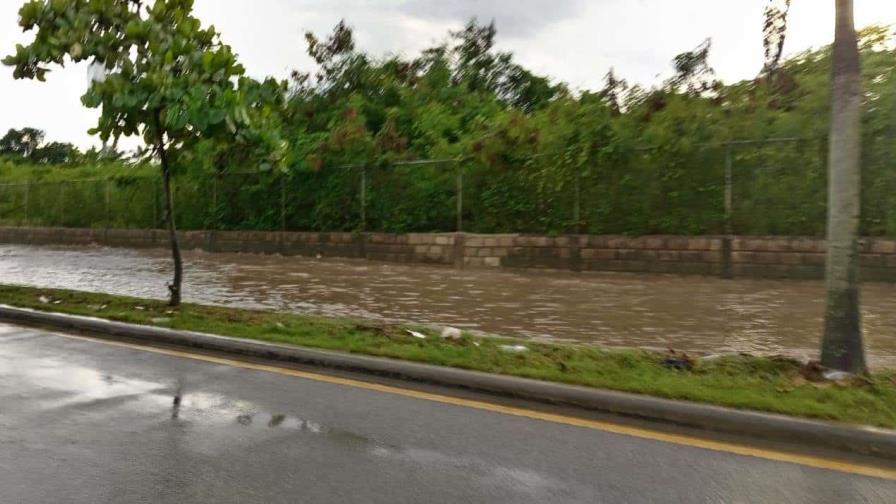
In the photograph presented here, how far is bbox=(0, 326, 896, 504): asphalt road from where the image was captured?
390 cm

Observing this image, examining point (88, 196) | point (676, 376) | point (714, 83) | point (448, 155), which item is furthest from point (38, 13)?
point (88, 196)

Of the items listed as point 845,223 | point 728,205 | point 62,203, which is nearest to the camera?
point 845,223

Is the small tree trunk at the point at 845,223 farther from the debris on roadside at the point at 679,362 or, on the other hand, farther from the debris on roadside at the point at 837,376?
the debris on roadside at the point at 679,362

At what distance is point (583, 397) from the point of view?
5.40 metres

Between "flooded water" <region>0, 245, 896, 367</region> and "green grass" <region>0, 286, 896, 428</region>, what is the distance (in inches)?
43.2

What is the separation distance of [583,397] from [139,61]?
→ 6.74 metres

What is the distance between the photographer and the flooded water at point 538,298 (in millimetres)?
8055

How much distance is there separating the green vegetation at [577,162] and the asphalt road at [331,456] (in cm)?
470

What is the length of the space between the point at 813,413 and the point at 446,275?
9.86 metres

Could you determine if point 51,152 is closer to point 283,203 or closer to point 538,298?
point 283,203

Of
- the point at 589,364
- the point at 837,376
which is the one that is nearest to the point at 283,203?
the point at 589,364

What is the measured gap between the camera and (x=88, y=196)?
2588 cm

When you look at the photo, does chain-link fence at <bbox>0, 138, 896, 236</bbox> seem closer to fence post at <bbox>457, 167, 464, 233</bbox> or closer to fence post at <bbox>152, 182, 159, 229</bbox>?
fence post at <bbox>457, 167, 464, 233</bbox>

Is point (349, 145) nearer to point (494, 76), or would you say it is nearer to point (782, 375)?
point (494, 76)
